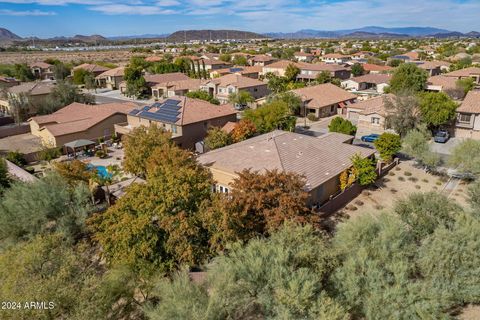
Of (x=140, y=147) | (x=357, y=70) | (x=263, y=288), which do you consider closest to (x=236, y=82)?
(x=357, y=70)

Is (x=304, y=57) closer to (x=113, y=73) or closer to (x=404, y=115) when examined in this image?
(x=113, y=73)

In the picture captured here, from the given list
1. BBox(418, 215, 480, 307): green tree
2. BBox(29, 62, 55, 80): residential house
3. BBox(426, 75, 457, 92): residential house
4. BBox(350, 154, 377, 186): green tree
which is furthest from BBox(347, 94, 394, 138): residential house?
BBox(29, 62, 55, 80): residential house

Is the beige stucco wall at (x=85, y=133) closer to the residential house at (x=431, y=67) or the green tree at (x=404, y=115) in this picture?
the green tree at (x=404, y=115)

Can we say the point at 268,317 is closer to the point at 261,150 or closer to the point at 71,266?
the point at 71,266

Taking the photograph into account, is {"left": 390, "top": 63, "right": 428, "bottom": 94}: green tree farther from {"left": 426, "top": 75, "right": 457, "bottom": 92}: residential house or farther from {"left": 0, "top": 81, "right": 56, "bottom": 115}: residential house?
{"left": 0, "top": 81, "right": 56, "bottom": 115}: residential house

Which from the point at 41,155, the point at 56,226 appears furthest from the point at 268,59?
the point at 56,226

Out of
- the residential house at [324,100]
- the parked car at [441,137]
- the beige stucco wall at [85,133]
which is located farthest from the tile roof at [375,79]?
the beige stucco wall at [85,133]
